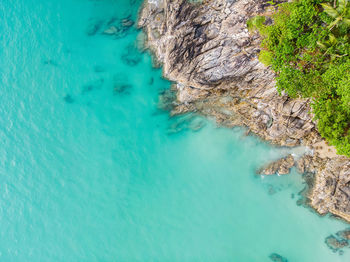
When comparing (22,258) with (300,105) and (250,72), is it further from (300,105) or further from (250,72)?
(300,105)

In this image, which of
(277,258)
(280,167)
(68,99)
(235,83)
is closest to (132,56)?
(68,99)

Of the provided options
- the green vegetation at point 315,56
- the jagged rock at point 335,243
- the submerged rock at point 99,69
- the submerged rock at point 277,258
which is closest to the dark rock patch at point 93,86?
the submerged rock at point 99,69

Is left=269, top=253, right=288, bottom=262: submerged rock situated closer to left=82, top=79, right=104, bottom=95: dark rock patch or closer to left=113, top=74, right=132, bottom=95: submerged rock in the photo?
left=113, top=74, right=132, bottom=95: submerged rock

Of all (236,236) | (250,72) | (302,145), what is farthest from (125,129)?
(302,145)

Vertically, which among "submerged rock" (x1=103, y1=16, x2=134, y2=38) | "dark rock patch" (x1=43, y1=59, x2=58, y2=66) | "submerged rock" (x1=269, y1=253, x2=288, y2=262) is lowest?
"submerged rock" (x1=269, y1=253, x2=288, y2=262)

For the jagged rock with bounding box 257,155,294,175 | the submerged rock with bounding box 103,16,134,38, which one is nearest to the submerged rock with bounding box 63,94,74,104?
the submerged rock with bounding box 103,16,134,38

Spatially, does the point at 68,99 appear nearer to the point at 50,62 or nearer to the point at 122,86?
the point at 50,62

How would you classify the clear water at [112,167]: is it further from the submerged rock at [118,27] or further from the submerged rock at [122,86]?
the submerged rock at [118,27]
